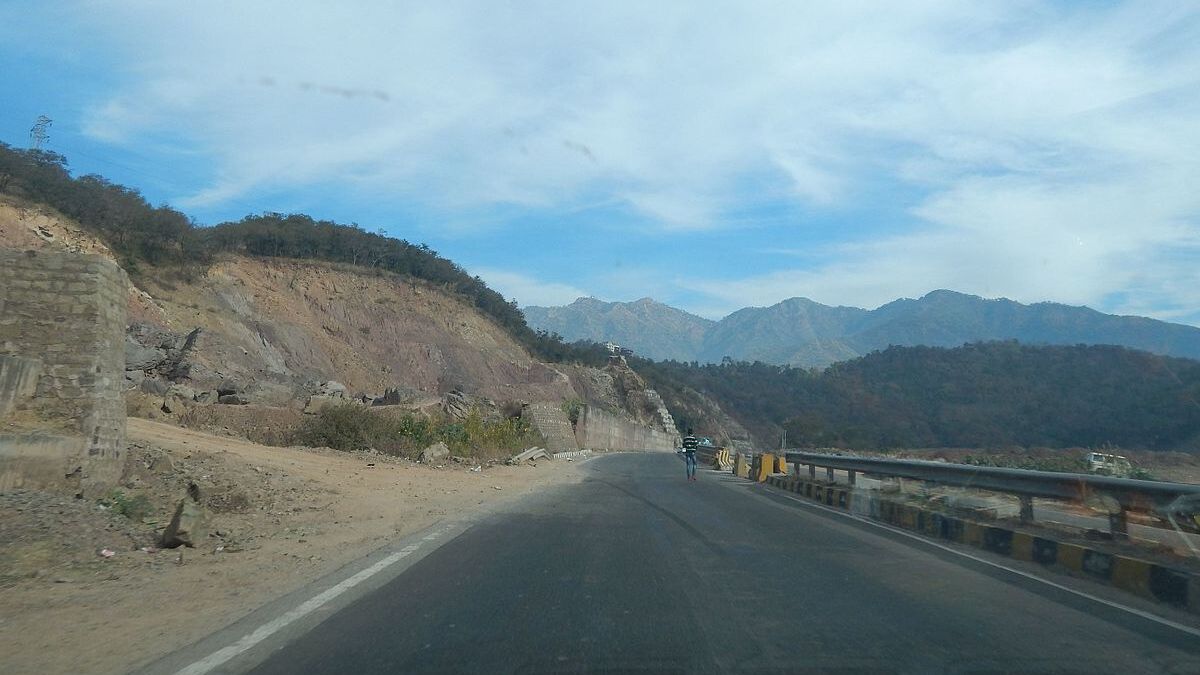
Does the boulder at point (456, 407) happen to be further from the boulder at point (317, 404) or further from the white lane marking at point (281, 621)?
the white lane marking at point (281, 621)

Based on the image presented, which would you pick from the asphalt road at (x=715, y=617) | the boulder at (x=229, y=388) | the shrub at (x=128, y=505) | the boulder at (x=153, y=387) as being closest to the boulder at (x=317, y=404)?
the boulder at (x=229, y=388)

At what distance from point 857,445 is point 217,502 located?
59.1 meters

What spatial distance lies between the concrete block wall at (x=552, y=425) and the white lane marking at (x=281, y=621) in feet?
118

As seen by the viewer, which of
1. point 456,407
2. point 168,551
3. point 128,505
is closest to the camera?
point 168,551

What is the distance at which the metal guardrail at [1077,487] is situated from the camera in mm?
9570

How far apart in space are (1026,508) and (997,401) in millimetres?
49322

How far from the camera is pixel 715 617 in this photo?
725cm

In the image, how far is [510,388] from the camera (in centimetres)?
6725

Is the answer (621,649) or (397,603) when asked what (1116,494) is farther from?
Answer: (397,603)

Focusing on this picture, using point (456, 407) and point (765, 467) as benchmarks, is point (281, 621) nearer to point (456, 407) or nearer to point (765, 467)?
point (765, 467)

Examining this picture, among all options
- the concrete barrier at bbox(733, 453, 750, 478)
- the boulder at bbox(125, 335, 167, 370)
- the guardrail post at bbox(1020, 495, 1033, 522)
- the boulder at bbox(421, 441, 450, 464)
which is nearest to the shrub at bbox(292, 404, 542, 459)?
the boulder at bbox(421, 441, 450, 464)

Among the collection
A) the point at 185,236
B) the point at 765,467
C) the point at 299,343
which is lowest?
the point at 765,467

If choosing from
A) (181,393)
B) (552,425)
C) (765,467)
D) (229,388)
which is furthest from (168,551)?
(552,425)

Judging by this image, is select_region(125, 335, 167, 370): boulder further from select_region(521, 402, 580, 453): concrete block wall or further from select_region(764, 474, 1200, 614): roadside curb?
select_region(764, 474, 1200, 614): roadside curb
